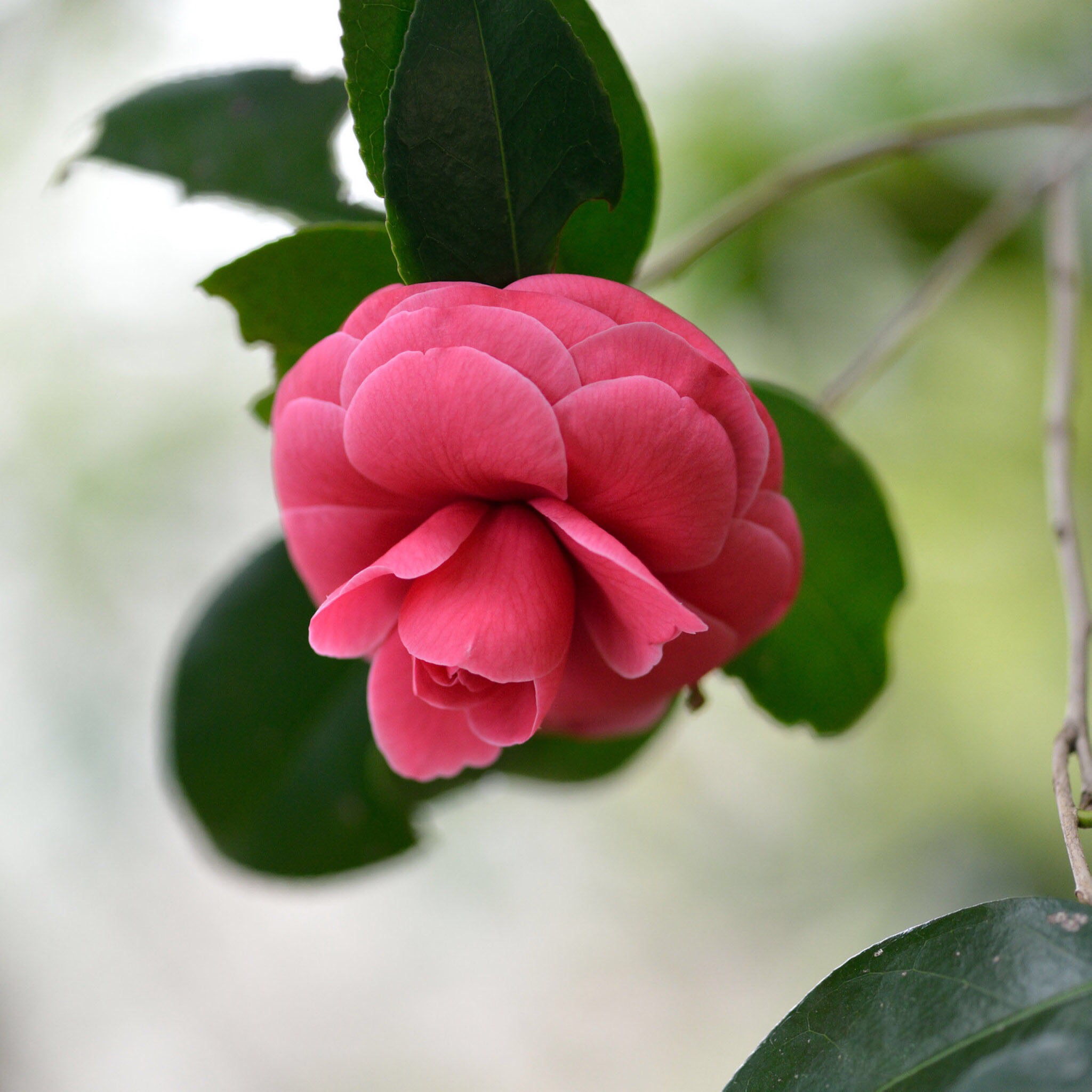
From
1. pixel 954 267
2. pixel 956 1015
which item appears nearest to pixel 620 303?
pixel 956 1015

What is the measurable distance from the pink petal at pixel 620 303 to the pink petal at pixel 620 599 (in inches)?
2.4

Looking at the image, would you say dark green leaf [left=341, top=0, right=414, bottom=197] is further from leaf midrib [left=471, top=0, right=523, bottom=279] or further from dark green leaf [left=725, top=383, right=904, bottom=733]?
dark green leaf [left=725, top=383, right=904, bottom=733]

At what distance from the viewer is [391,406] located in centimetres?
29

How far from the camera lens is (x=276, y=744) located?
0.67 meters

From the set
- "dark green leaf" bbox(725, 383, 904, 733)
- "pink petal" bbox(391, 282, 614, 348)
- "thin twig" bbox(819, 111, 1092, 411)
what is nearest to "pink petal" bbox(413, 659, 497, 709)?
"pink petal" bbox(391, 282, 614, 348)

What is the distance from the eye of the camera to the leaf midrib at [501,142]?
32cm

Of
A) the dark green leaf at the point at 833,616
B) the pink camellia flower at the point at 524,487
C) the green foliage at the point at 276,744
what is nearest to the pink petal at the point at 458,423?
the pink camellia flower at the point at 524,487

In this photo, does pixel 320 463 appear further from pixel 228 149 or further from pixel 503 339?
pixel 228 149

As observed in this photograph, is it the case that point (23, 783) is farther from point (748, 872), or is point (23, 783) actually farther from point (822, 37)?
point (822, 37)

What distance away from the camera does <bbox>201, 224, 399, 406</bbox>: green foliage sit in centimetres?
38

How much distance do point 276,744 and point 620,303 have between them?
0.46 m

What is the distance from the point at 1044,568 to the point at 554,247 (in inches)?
47.8

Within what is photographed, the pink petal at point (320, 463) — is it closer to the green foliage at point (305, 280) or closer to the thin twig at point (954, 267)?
the green foliage at point (305, 280)

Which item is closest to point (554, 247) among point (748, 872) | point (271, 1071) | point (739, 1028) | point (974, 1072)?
point (974, 1072)
